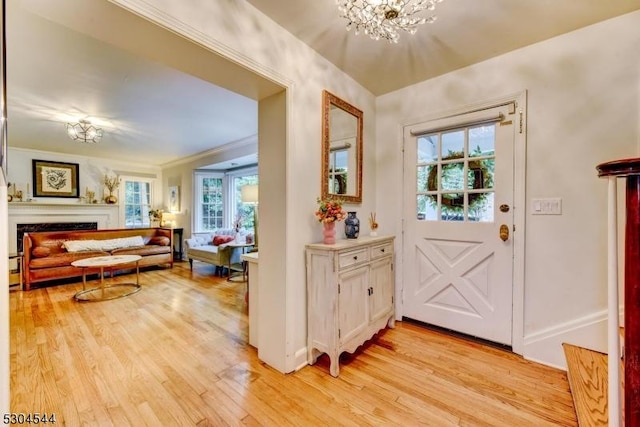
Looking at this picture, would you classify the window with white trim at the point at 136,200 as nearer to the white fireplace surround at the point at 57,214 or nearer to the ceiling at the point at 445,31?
the white fireplace surround at the point at 57,214

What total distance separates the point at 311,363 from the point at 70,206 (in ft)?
21.2

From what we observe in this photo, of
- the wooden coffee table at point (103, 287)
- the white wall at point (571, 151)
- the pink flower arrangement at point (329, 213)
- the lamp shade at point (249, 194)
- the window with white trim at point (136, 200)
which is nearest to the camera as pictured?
the white wall at point (571, 151)

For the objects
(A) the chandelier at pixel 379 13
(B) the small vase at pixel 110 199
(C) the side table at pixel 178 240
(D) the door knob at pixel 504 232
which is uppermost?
(A) the chandelier at pixel 379 13

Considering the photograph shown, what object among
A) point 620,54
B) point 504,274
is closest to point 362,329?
point 504,274

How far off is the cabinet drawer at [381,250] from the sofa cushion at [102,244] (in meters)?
4.72

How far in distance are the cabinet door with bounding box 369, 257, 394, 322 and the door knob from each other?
3.01ft

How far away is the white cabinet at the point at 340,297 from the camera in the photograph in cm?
186

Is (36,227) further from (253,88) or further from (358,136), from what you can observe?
(358,136)

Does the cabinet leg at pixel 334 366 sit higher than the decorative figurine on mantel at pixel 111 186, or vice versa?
the decorative figurine on mantel at pixel 111 186

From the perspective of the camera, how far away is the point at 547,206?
2008 mm

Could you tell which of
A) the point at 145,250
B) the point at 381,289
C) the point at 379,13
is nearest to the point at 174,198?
the point at 145,250

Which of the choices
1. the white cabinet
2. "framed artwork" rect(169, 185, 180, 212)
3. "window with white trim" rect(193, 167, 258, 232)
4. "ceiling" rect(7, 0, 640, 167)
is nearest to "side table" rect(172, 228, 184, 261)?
"framed artwork" rect(169, 185, 180, 212)

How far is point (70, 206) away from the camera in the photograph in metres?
5.66

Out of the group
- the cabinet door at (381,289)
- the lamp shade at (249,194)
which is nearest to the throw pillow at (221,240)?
the lamp shade at (249,194)
